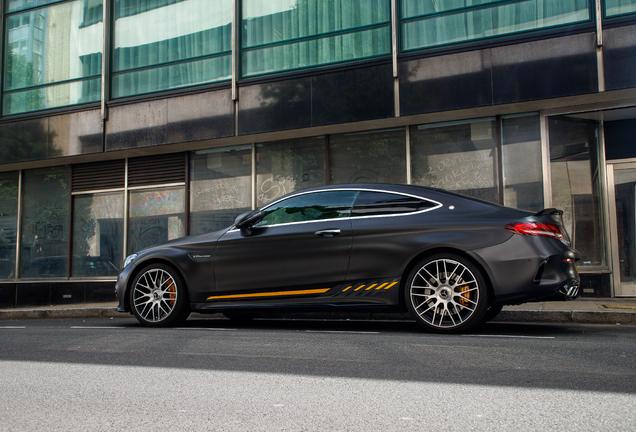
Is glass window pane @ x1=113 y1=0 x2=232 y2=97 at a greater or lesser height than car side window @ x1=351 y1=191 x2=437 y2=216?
greater

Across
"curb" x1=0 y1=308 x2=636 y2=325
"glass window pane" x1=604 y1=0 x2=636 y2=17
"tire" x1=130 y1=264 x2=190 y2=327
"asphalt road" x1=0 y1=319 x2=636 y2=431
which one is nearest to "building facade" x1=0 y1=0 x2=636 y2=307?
"glass window pane" x1=604 y1=0 x2=636 y2=17

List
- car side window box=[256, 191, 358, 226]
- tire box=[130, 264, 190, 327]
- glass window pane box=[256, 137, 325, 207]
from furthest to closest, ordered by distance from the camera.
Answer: glass window pane box=[256, 137, 325, 207] < tire box=[130, 264, 190, 327] < car side window box=[256, 191, 358, 226]

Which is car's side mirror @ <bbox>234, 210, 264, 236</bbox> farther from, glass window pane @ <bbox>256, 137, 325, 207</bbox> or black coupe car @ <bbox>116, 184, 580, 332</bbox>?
glass window pane @ <bbox>256, 137, 325, 207</bbox>

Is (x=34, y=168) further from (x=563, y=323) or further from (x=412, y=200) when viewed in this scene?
(x=563, y=323)

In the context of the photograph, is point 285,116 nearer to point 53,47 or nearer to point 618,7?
point 618,7

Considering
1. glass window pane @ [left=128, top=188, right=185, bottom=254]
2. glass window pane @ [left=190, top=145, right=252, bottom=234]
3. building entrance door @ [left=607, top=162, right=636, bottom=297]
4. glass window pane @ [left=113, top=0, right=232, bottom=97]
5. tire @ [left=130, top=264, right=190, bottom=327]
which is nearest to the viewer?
tire @ [left=130, top=264, right=190, bottom=327]

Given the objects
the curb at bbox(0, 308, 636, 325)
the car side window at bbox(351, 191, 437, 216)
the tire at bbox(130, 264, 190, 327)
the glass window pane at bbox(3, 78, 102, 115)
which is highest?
the glass window pane at bbox(3, 78, 102, 115)

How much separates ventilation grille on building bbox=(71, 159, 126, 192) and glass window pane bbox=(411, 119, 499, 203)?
7.01 m

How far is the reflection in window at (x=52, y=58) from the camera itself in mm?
14383

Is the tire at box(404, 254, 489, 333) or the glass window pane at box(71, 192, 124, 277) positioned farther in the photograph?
the glass window pane at box(71, 192, 124, 277)

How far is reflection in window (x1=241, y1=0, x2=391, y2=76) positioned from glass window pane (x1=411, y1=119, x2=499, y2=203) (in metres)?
1.89

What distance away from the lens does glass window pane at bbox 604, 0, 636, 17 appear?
9836 millimetres

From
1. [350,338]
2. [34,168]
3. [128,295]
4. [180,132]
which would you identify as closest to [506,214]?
[350,338]

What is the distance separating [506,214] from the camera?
575cm
